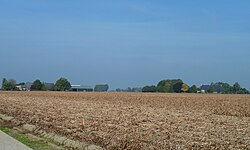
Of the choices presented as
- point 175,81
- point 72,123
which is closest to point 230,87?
point 175,81

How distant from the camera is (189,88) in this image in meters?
135

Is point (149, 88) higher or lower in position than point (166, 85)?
lower

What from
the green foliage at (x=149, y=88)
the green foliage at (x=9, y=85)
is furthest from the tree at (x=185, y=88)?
the green foliage at (x=9, y=85)

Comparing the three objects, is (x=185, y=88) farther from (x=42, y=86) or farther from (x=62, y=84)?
(x=42, y=86)

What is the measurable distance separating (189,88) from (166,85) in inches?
397

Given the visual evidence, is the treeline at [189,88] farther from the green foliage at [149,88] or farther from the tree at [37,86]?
the tree at [37,86]

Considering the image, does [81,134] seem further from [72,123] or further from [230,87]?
[230,87]

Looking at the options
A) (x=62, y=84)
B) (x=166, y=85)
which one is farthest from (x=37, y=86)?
(x=166, y=85)

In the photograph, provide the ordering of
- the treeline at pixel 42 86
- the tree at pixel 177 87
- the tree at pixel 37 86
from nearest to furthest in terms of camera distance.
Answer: the tree at pixel 177 87, the treeline at pixel 42 86, the tree at pixel 37 86

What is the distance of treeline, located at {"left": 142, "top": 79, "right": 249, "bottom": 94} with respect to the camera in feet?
438

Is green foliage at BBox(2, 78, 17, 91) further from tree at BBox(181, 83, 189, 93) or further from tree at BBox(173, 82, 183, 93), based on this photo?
tree at BBox(181, 83, 189, 93)

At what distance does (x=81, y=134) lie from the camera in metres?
13.5

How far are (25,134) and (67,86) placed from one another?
131 m

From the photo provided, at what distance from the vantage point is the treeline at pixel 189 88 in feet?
438
